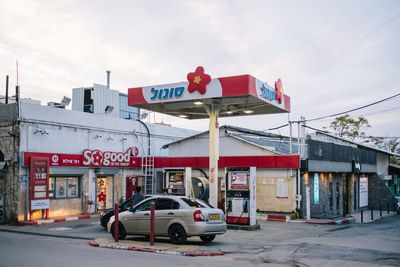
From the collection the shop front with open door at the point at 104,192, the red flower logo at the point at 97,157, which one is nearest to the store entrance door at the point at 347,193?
the shop front with open door at the point at 104,192

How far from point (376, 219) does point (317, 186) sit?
4.47m

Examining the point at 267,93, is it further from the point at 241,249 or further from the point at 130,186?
the point at 130,186

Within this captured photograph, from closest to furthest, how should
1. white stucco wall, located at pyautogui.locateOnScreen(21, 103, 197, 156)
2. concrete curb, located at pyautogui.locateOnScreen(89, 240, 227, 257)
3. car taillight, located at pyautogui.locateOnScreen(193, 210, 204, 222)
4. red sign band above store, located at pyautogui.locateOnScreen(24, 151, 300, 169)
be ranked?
concrete curb, located at pyautogui.locateOnScreen(89, 240, 227, 257) < car taillight, located at pyautogui.locateOnScreen(193, 210, 204, 222) < white stucco wall, located at pyautogui.locateOnScreen(21, 103, 197, 156) < red sign band above store, located at pyautogui.locateOnScreen(24, 151, 300, 169)

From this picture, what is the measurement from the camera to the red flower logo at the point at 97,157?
25766mm

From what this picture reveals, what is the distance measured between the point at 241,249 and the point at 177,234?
2.17 meters

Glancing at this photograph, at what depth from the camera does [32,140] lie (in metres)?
22.7

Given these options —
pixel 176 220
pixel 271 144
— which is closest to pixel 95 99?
pixel 271 144

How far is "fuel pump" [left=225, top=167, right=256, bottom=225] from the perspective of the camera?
19.0m

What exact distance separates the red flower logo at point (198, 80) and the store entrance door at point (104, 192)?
34.0 feet

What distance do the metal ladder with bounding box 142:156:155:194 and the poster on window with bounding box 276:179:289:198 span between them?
8.72 metres

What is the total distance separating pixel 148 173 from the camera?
97.9ft

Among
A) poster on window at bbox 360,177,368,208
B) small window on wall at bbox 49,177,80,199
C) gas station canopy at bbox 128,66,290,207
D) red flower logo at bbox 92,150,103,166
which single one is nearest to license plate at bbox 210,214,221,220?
gas station canopy at bbox 128,66,290,207

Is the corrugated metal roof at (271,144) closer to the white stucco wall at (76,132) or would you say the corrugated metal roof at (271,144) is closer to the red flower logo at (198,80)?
the red flower logo at (198,80)

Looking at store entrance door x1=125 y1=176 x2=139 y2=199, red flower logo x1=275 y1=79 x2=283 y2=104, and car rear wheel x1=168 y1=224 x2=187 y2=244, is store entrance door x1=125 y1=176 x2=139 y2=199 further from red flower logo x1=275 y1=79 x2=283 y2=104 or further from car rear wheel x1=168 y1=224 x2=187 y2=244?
car rear wheel x1=168 y1=224 x2=187 y2=244
